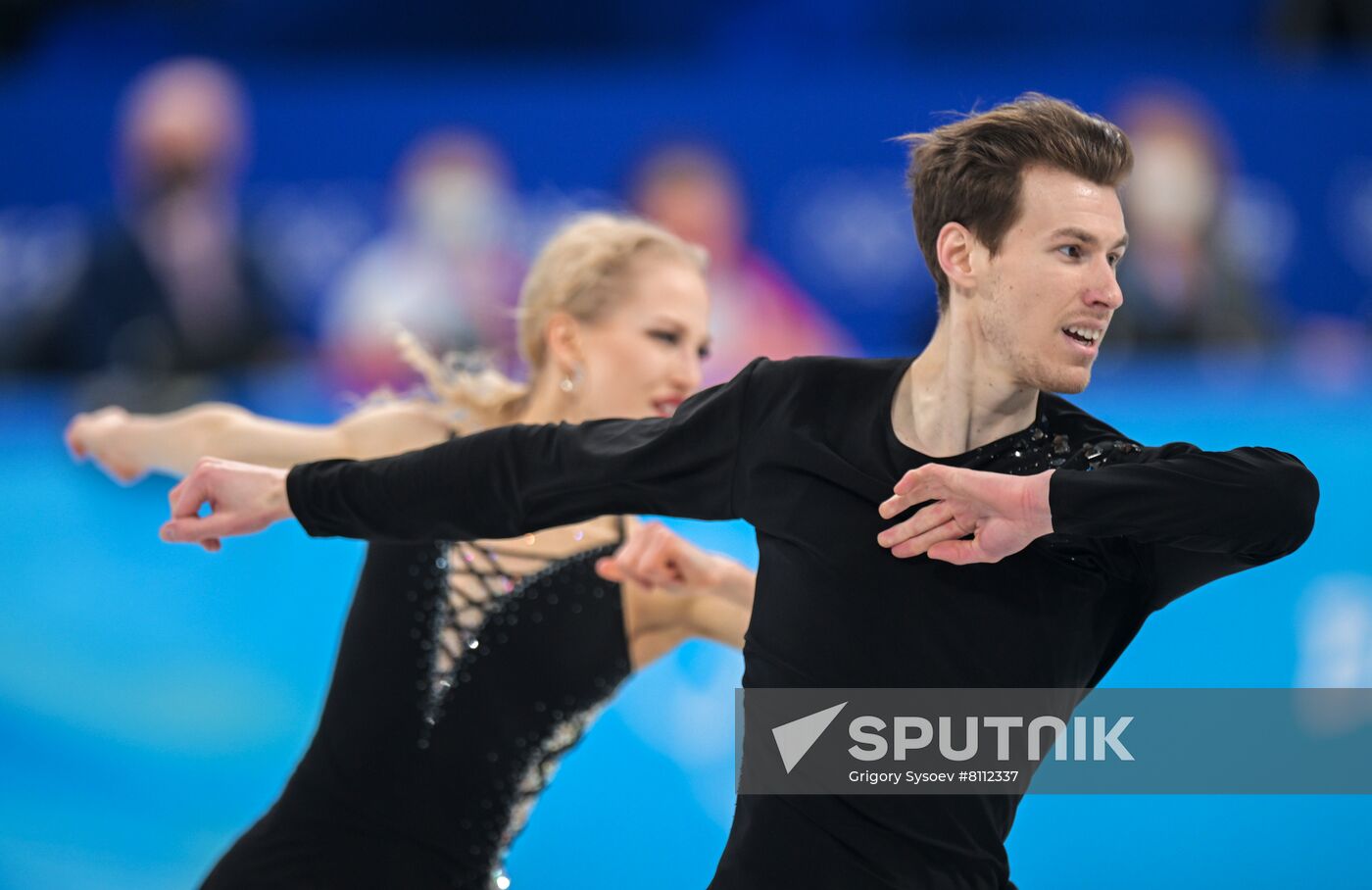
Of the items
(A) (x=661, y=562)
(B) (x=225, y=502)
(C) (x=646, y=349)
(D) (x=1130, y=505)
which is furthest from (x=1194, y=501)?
(B) (x=225, y=502)

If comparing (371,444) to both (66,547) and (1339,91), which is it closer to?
(66,547)

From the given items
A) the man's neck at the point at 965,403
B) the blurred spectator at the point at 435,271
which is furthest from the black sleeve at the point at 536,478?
the blurred spectator at the point at 435,271

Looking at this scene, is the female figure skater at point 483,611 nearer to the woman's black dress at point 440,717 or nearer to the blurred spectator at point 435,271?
the woman's black dress at point 440,717

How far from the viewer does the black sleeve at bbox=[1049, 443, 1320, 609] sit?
223 centimetres

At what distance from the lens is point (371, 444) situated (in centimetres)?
331

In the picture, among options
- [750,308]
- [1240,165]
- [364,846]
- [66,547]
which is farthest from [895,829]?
[1240,165]

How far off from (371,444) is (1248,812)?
2447mm

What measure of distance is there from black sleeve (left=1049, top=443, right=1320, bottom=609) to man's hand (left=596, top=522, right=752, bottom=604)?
0.96 m

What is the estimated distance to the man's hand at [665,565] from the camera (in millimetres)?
3045

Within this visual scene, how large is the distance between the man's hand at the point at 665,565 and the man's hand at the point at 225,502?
640mm

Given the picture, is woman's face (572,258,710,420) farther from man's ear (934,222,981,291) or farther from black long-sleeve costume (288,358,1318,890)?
man's ear (934,222,981,291)

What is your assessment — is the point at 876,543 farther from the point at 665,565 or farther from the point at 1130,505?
the point at 665,565

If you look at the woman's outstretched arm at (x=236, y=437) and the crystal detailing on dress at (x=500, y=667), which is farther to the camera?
the woman's outstretched arm at (x=236, y=437)

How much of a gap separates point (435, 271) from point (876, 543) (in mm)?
6098
